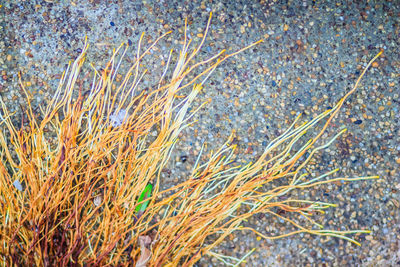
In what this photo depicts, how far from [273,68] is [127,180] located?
2.41ft

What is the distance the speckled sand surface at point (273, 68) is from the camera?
4.60 ft

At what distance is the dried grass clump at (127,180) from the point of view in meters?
1.25

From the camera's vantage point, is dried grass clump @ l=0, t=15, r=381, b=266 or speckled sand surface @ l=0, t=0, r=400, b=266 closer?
dried grass clump @ l=0, t=15, r=381, b=266

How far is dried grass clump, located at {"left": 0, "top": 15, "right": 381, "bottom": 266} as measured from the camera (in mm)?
1253

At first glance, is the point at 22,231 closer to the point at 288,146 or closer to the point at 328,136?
the point at 288,146

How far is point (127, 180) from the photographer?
50.0 inches

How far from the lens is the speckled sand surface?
140 cm

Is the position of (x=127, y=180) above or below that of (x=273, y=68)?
below

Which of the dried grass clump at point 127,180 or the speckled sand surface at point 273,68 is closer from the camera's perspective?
the dried grass clump at point 127,180

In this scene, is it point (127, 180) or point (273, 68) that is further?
point (273, 68)

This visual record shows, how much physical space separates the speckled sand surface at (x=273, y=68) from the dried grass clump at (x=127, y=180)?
5cm

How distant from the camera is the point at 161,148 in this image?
1.31 meters

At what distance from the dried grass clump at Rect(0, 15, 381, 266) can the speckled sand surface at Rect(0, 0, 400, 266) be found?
5 cm

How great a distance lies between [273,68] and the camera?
4.75ft
